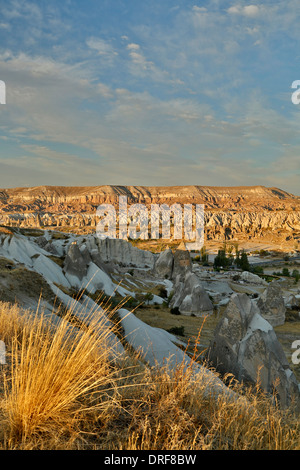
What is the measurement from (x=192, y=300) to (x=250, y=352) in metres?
22.8

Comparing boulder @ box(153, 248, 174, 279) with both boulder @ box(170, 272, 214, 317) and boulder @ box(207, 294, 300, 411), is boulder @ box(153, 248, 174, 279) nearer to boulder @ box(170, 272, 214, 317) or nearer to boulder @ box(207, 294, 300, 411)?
boulder @ box(170, 272, 214, 317)

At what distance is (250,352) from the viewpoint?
1159 centimetres

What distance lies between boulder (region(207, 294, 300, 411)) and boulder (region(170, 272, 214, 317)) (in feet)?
70.4

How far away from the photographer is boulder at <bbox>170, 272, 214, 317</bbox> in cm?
3391

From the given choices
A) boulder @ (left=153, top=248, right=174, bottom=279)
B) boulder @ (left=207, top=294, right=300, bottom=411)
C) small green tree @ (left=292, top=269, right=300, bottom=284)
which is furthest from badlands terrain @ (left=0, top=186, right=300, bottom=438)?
small green tree @ (left=292, top=269, right=300, bottom=284)

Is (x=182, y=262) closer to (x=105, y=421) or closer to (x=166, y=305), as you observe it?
(x=166, y=305)

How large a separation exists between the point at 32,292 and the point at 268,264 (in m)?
89.0

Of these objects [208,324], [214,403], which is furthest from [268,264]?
[214,403]

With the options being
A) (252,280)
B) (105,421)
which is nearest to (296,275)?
(252,280)

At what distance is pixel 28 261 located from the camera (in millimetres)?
32938

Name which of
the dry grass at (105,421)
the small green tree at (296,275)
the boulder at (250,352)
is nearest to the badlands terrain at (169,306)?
the boulder at (250,352)
